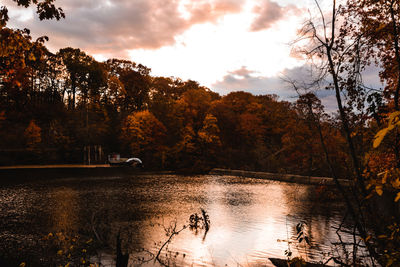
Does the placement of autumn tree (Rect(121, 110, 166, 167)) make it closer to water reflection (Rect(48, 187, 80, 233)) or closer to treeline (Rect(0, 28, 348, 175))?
treeline (Rect(0, 28, 348, 175))

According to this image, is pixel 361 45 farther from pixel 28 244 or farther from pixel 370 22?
pixel 28 244

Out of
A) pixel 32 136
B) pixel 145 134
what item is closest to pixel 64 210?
pixel 145 134

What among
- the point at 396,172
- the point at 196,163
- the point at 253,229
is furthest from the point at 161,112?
the point at 396,172

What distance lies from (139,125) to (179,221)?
124 feet

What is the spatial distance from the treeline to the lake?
1132 centimetres

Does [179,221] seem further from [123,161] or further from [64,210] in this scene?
[123,161]

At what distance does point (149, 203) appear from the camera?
57.0 feet

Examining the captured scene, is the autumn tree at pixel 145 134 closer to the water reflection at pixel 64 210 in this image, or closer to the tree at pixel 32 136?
the tree at pixel 32 136

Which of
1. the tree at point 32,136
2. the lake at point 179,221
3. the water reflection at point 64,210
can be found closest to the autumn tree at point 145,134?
the tree at point 32,136

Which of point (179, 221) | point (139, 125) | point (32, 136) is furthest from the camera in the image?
point (32, 136)

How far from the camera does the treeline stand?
41.2m

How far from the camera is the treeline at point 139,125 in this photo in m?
41.2

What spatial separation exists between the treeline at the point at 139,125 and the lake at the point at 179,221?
11.3 metres

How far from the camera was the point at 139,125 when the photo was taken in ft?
162
